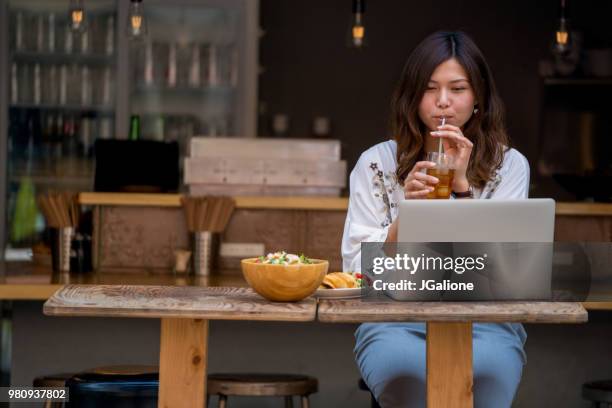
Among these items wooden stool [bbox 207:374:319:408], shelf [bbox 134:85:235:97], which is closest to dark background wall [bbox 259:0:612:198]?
shelf [bbox 134:85:235:97]

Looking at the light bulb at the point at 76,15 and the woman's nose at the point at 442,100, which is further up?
the light bulb at the point at 76,15

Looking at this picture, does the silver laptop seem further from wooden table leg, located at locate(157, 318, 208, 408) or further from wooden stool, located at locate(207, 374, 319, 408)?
wooden stool, located at locate(207, 374, 319, 408)

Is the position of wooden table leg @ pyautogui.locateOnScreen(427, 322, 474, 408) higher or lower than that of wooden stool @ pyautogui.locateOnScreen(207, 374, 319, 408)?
higher

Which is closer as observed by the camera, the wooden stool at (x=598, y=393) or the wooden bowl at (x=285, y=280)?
the wooden bowl at (x=285, y=280)

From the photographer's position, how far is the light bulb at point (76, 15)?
461 cm

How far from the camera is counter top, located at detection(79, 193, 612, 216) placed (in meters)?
3.97

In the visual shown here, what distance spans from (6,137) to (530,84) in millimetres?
3491

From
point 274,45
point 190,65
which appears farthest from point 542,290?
point 274,45

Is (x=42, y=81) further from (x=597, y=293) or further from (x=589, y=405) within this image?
(x=597, y=293)

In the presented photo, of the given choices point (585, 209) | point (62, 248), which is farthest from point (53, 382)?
point (585, 209)

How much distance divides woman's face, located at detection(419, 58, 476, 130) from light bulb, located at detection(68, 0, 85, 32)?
244 cm

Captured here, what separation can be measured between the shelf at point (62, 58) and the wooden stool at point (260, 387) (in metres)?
3.53

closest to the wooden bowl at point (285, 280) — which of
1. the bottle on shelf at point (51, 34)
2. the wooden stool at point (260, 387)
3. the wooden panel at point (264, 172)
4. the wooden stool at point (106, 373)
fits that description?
the wooden stool at point (106, 373)

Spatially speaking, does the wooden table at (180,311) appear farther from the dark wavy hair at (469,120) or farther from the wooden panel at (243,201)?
the wooden panel at (243,201)
